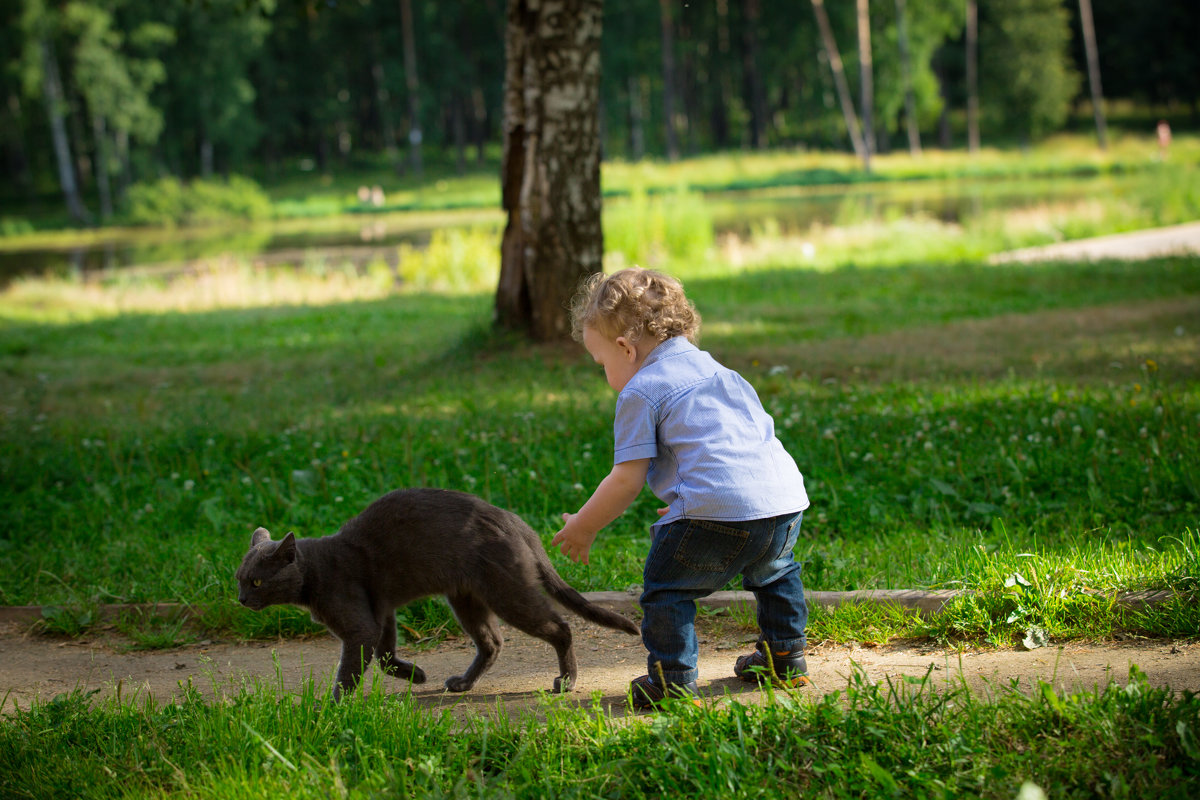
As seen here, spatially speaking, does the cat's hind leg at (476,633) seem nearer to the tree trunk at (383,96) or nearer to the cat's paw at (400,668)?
the cat's paw at (400,668)

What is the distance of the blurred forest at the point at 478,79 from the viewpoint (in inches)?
2179

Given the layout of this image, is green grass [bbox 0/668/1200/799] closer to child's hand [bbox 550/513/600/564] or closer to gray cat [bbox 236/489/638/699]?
gray cat [bbox 236/489/638/699]

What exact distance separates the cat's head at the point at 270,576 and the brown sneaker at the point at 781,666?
1.79 metres

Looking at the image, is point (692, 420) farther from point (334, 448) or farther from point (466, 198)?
point (466, 198)

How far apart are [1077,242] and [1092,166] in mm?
34434

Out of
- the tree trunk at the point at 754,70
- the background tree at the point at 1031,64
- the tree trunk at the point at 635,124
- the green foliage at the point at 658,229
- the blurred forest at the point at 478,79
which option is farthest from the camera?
the tree trunk at the point at 754,70

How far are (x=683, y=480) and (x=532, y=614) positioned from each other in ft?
2.69

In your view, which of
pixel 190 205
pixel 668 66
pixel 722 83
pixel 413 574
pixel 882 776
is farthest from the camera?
pixel 722 83

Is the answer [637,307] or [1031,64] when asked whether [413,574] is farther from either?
[1031,64]

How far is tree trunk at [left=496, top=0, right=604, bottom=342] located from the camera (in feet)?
29.3

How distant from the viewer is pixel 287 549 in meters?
3.83

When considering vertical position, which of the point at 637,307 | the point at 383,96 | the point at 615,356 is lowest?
the point at 615,356

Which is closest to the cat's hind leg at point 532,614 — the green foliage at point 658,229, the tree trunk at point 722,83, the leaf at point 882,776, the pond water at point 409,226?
the leaf at point 882,776

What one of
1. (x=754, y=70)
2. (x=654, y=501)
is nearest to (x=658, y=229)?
(x=654, y=501)
